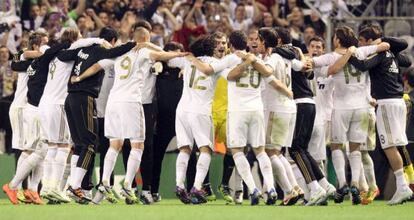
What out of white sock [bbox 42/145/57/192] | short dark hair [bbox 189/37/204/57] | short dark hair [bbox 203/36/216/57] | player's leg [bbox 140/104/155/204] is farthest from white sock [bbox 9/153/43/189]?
short dark hair [bbox 203/36/216/57]

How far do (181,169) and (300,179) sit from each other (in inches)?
74.9

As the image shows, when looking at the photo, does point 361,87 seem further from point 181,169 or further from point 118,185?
point 118,185

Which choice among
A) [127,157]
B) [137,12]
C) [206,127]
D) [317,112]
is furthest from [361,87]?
[137,12]

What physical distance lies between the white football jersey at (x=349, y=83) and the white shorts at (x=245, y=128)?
1.46 metres

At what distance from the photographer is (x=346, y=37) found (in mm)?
21109

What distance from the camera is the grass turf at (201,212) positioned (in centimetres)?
1759

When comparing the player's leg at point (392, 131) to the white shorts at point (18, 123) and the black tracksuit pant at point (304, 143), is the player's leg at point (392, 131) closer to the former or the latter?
the black tracksuit pant at point (304, 143)

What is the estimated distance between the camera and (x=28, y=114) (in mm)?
22219

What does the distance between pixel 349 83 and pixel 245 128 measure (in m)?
1.90

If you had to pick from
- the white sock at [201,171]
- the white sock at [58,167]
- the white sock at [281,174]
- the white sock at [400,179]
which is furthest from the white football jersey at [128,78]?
the white sock at [400,179]

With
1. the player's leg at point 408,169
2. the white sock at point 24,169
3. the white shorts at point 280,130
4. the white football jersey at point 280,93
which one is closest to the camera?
the white football jersey at point 280,93

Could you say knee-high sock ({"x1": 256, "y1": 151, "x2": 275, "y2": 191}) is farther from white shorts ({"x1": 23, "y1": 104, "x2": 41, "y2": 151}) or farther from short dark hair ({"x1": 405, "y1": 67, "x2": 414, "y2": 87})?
short dark hair ({"x1": 405, "y1": 67, "x2": 414, "y2": 87})

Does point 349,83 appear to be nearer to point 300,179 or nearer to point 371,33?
point 371,33

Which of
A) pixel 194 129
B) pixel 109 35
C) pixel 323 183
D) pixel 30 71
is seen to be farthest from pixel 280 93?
pixel 30 71
